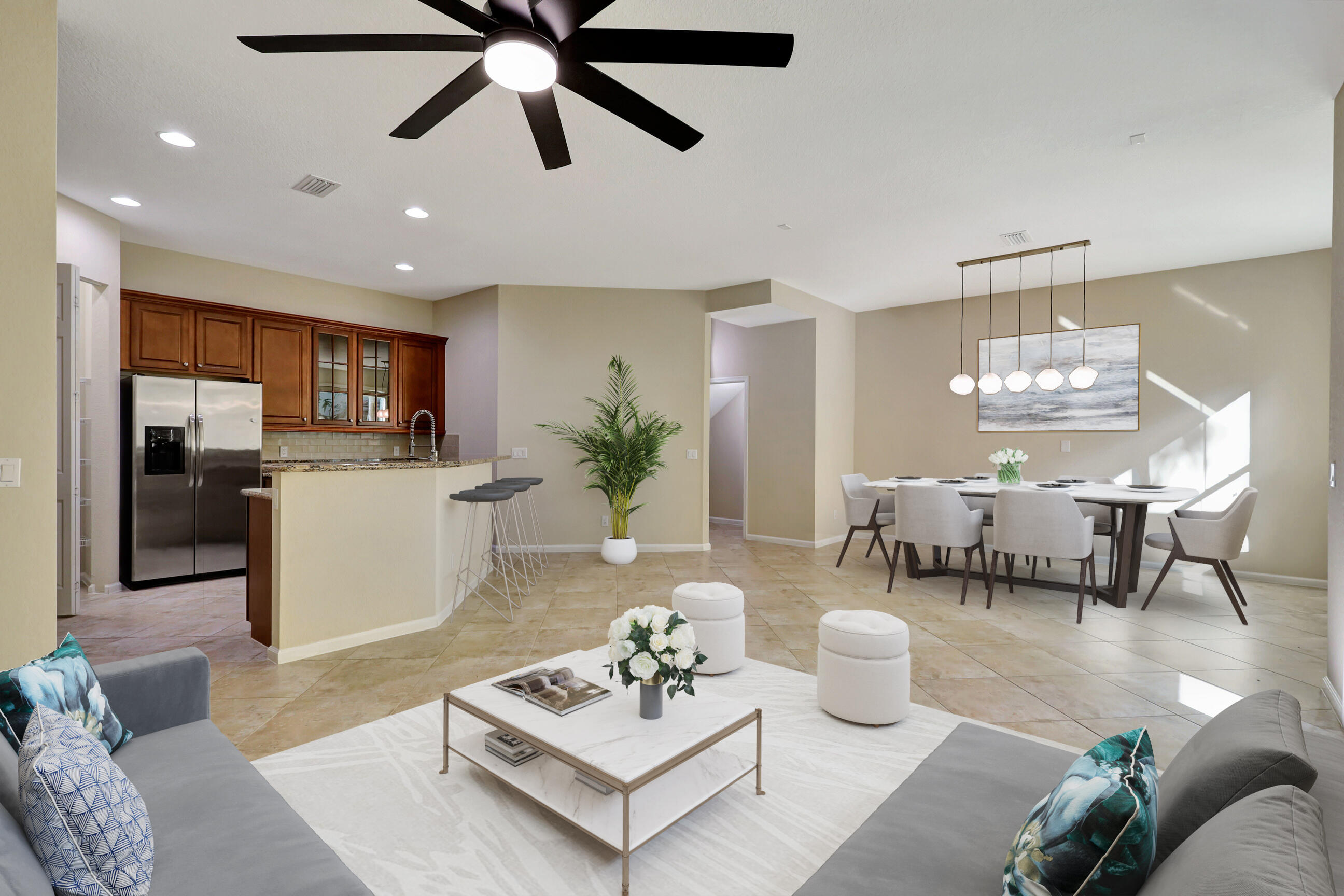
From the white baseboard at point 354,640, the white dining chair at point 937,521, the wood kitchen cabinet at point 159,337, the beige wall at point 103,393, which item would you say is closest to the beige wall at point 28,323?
the white baseboard at point 354,640

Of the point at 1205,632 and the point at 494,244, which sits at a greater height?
the point at 494,244

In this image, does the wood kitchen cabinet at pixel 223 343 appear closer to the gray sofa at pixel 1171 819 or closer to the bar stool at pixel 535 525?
the bar stool at pixel 535 525

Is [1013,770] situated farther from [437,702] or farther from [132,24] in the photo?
[132,24]

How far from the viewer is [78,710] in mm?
1540

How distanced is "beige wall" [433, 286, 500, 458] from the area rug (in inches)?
168

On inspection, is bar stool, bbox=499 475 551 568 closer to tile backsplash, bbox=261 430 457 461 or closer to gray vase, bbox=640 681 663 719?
tile backsplash, bbox=261 430 457 461

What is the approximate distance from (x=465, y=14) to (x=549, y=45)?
23 cm

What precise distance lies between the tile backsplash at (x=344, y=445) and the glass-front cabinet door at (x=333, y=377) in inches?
9.5

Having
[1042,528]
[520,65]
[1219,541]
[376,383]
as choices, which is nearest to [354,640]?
[520,65]

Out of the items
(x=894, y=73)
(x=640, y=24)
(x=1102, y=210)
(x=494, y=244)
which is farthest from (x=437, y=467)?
(x=1102, y=210)

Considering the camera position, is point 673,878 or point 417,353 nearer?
point 673,878

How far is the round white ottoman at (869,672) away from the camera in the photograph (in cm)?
262

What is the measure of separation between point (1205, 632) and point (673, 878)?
410 centimetres

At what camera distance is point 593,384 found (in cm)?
663
